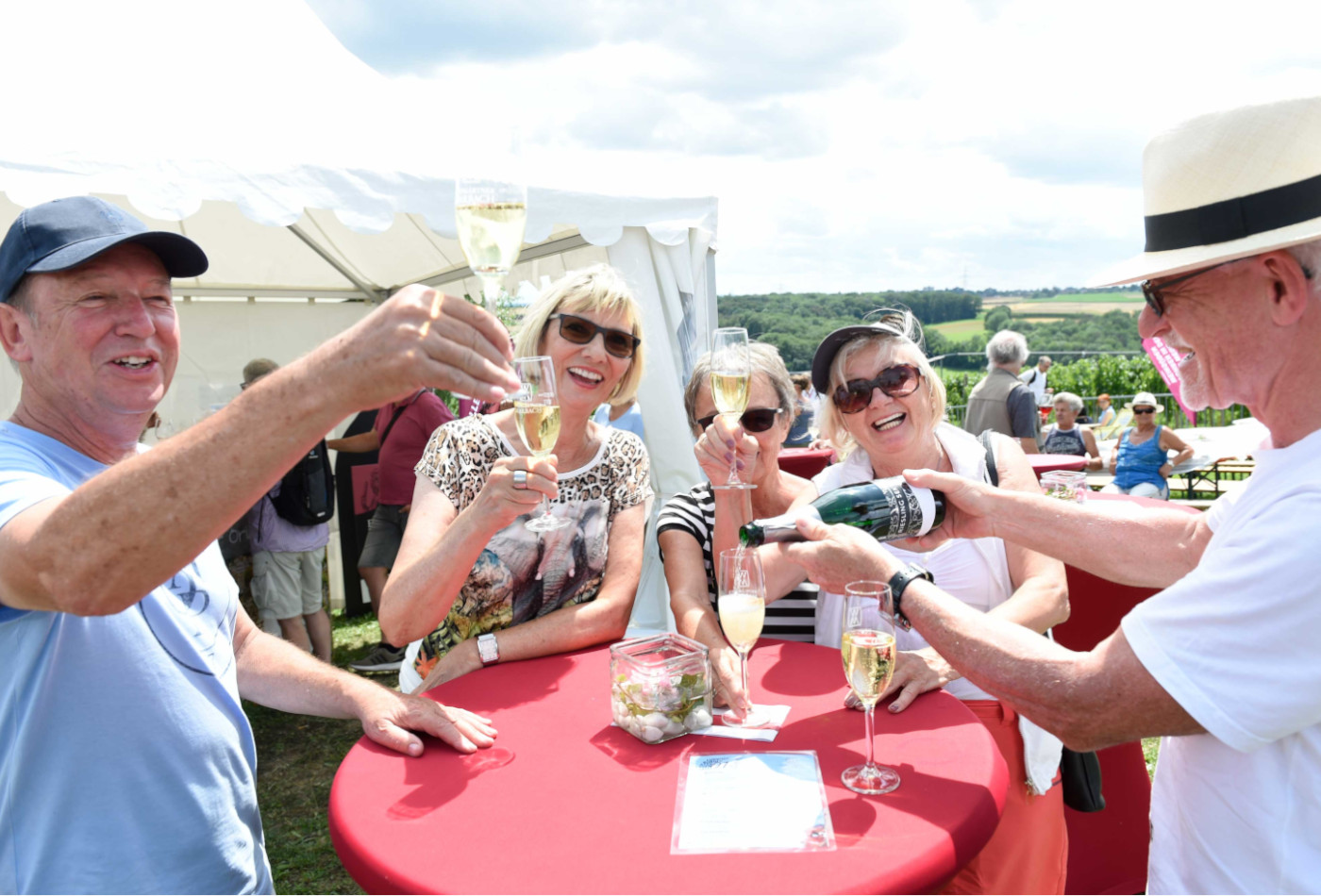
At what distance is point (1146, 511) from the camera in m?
2.26

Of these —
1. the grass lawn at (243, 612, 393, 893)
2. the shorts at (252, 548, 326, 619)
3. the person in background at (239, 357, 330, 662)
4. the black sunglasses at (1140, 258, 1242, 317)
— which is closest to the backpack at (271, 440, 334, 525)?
the person in background at (239, 357, 330, 662)

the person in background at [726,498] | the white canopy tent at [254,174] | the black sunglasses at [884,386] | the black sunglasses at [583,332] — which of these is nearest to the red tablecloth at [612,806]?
the person in background at [726,498]

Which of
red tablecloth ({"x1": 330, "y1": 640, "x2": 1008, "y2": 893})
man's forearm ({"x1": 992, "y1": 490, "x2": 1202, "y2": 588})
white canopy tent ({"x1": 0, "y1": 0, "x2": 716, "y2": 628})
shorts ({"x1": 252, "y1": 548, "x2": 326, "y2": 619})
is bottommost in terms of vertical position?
shorts ({"x1": 252, "y1": 548, "x2": 326, "y2": 619})

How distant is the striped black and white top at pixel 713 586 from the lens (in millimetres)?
3045

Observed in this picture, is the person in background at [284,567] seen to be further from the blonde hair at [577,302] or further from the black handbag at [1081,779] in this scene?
the black handbag at [1081,779]

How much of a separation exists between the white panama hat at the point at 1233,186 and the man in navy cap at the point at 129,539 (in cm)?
129

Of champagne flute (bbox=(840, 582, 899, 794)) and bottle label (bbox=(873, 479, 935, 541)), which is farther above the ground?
bottle label (bbox=(873, 479, 935, 541))

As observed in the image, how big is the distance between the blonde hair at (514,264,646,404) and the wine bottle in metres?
1.01

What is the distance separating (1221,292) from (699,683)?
1.41 m

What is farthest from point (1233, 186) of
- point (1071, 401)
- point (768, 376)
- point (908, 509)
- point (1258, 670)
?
point (1071, 401)

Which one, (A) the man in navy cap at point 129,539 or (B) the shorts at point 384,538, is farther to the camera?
(B) the shorts at point 384,538

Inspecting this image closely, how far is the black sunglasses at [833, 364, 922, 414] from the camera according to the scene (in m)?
2.87

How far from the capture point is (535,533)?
9.10 ft

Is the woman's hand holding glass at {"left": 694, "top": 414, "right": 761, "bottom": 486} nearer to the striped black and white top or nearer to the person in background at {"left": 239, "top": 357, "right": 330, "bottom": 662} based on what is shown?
the striped black and white top
